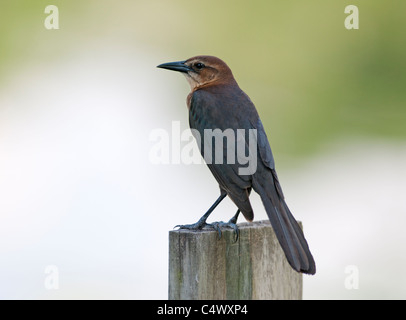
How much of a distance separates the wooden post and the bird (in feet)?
0.32

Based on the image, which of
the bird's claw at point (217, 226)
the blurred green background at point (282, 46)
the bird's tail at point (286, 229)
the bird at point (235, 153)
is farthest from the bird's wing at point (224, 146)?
the blurred green background at point (282, 46)

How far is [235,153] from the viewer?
4426 millimetres

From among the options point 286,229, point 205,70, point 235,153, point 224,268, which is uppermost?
point 205,70

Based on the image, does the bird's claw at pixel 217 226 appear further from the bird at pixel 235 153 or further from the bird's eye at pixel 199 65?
the bird's eye at pixel 199 65

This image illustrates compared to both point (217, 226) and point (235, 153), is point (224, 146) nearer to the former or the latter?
point (235, 153)

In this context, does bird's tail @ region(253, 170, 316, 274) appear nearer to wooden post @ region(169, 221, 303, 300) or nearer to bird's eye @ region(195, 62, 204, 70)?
wooden post @ region(169, 221, 303, 300)

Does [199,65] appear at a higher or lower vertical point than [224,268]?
higher

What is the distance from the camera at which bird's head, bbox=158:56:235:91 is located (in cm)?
526

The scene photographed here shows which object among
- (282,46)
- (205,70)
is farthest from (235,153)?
(282,46)

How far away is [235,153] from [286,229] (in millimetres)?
877

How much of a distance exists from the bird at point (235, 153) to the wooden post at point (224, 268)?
97mm

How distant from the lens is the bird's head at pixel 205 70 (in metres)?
5.26

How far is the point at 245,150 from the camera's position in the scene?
14.5ft
